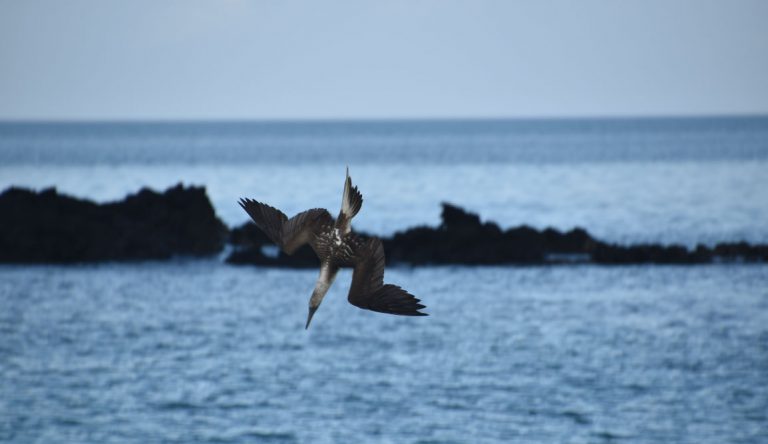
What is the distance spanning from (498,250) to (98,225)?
1977 cm

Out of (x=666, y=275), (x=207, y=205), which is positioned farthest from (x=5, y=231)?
(x=666, y=275)

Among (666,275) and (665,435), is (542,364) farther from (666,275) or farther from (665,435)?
(666,275)

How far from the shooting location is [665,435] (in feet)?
102

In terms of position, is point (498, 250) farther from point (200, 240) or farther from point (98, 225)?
point (98, 225)

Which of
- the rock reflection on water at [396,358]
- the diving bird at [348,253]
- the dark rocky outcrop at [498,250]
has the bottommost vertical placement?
the rock reflection on water at [396,358]

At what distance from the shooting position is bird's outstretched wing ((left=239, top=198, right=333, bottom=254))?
10.6 metres

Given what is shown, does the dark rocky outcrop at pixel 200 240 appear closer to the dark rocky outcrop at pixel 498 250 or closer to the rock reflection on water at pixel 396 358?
the dark rocky outcrop at pixel 498 250

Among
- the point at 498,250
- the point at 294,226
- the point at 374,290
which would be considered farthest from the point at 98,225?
the point at 374,290

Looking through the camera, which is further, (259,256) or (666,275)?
(259,256)

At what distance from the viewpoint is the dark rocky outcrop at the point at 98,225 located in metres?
59.2

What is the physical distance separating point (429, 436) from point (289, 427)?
3.81 metres

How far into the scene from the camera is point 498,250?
56.7 m

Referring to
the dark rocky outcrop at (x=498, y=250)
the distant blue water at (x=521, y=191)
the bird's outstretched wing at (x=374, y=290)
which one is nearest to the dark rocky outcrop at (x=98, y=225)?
the dark rocky outcrop at (x=498, y=250)

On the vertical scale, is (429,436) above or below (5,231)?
below
